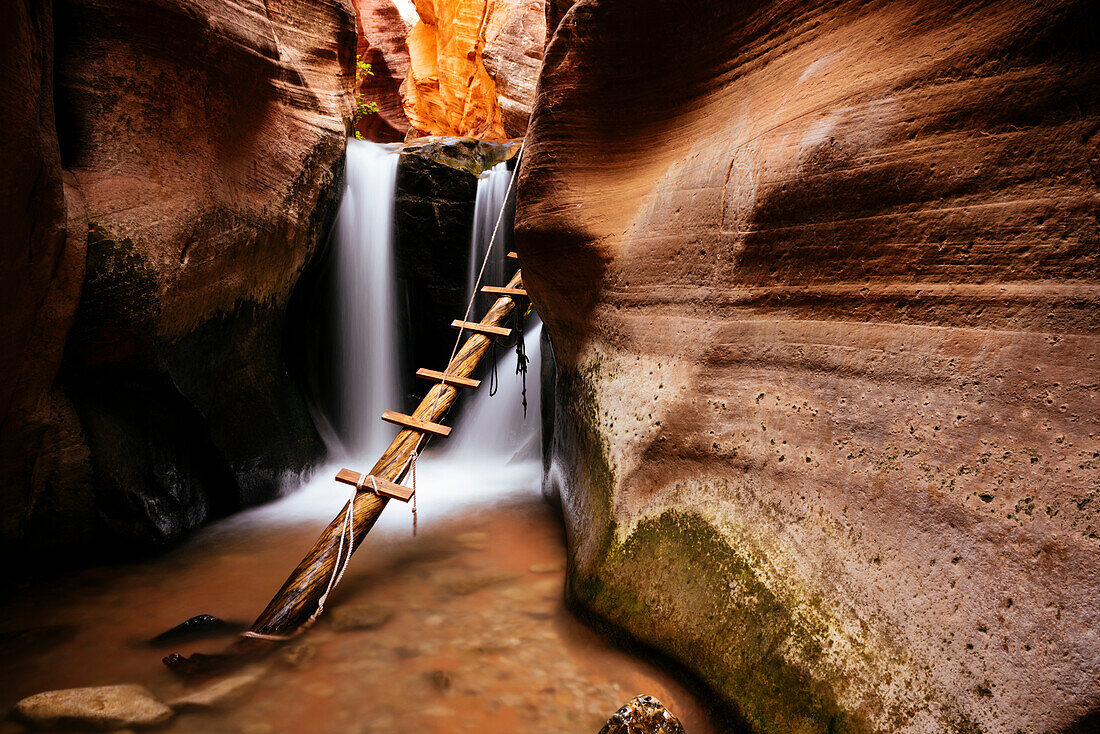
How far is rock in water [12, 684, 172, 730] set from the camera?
243cm

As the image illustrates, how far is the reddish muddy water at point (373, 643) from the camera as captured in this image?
2537 millimetres

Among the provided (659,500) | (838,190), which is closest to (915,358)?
(838,190)

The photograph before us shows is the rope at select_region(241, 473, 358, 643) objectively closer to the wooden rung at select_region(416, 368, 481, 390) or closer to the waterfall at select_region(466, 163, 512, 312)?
the wooden rung at select_region(416, 368, 481, 390)

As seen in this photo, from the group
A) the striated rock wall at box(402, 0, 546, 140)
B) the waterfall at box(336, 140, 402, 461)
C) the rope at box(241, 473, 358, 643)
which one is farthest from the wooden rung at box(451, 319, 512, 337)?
the striated rock wall at box(402, 0, 546, 140)

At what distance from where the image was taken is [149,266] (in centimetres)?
411

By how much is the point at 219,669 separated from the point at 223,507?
2.53 meters

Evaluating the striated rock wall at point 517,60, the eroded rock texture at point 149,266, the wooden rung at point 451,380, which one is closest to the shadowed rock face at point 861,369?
the wooden rung at point 451,380

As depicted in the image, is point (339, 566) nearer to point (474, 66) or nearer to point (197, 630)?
point (197, 630)

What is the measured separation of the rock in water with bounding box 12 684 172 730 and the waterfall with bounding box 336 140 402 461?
432 centimetres

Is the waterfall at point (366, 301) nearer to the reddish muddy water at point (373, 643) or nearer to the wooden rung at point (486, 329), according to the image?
the wooden rung at point (486, 329)

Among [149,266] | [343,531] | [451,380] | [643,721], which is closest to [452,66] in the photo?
[149,266]

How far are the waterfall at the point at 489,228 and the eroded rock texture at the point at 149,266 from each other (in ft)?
8.30

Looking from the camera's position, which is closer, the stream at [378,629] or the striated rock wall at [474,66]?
the stream at [378,629]

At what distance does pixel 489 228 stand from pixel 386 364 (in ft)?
7.36
